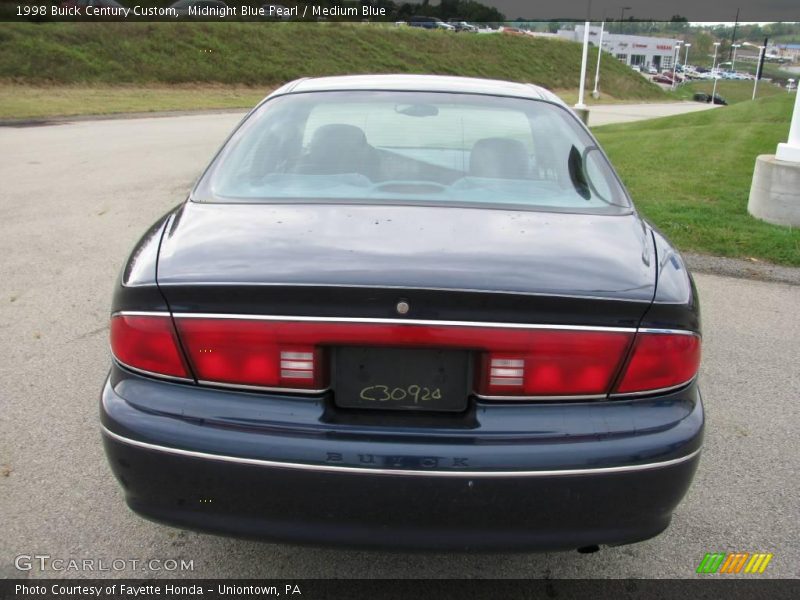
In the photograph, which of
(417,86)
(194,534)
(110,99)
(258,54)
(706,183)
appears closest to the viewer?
(194,534)

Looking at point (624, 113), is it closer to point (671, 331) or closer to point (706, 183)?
point (706, 183)

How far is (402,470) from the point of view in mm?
1891

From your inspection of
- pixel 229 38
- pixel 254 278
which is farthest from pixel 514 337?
pixel 229 38

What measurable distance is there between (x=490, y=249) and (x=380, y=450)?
2.13 feet

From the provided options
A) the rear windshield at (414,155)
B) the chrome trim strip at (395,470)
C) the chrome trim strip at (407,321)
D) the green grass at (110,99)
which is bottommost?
the green grass at (110,99)

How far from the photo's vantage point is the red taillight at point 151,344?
201 cm

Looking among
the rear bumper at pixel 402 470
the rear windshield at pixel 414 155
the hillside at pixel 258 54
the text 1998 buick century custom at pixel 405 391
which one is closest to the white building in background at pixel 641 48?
the hillside at pixel 258 54

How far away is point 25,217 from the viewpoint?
7383 millimetres

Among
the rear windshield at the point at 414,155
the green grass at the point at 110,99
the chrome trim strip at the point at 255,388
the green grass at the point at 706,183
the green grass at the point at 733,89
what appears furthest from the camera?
the green grass at the point at 733,89

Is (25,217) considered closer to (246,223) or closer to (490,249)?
(246,223)

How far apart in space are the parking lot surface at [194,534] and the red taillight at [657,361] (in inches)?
17.5

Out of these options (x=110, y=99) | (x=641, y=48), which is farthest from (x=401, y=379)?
(x=641, y=48)

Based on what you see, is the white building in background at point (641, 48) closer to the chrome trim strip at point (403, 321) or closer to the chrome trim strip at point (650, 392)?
the chrome trim strip at point (650, 392)

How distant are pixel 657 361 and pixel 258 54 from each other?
125 feet
